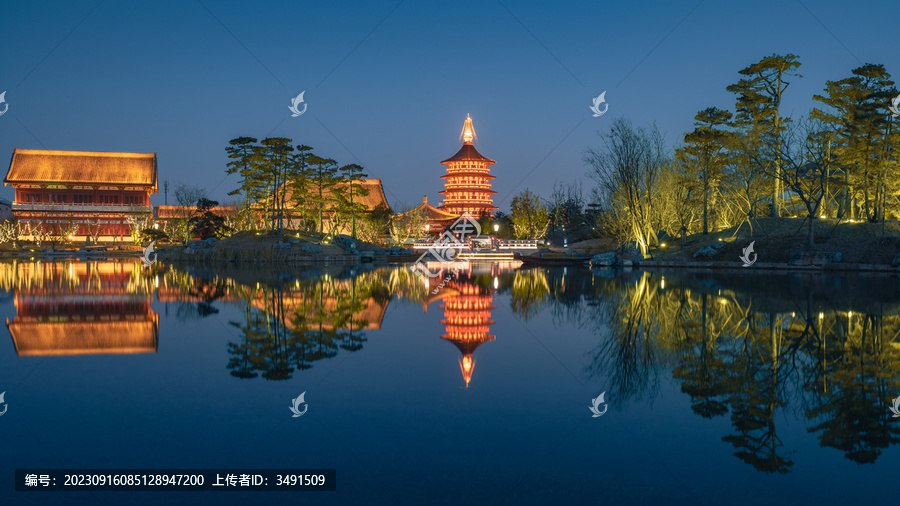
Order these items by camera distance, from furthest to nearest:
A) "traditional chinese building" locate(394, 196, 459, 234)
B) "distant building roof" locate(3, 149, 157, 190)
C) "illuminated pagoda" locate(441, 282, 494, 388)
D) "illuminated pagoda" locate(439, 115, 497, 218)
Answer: "illuminated pagoda" locate(439, 115, 497, 218), "traditional chinese building" locate(394, 196, 459, 234), "distant building roof" locate(3, 149, 157, 190), "illuminated pagoda" locate(441, 282, 494, 388)

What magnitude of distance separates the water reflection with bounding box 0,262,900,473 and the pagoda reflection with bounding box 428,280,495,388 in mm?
41

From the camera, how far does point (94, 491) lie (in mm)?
3768

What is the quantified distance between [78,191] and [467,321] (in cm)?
5696

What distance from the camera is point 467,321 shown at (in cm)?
1124

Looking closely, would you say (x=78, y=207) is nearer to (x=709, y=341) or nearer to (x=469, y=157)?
(x=469, y=157)

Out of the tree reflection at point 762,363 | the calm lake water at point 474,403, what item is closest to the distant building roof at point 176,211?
the calm lake water at point 474,403

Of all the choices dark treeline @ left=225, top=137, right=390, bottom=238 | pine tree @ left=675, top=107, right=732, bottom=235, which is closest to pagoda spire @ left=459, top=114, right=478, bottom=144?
dark treeline @ left=225, top=137, right=390, bottom=238

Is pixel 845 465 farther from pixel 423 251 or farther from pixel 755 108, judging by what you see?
pixel 423 251

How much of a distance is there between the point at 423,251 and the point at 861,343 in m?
39.3

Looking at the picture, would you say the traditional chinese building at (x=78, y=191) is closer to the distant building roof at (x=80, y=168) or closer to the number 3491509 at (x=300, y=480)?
the distant building roof at (x=80, y=168)

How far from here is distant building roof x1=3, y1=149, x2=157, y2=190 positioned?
5484 centimetres

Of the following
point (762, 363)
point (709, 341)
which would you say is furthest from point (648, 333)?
point (762, 363)

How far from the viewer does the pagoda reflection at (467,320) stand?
8.01 metres

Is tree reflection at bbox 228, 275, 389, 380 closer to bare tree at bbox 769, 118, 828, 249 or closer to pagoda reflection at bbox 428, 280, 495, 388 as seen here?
pagoda reflection at bbox 428, 280, 495, 388
